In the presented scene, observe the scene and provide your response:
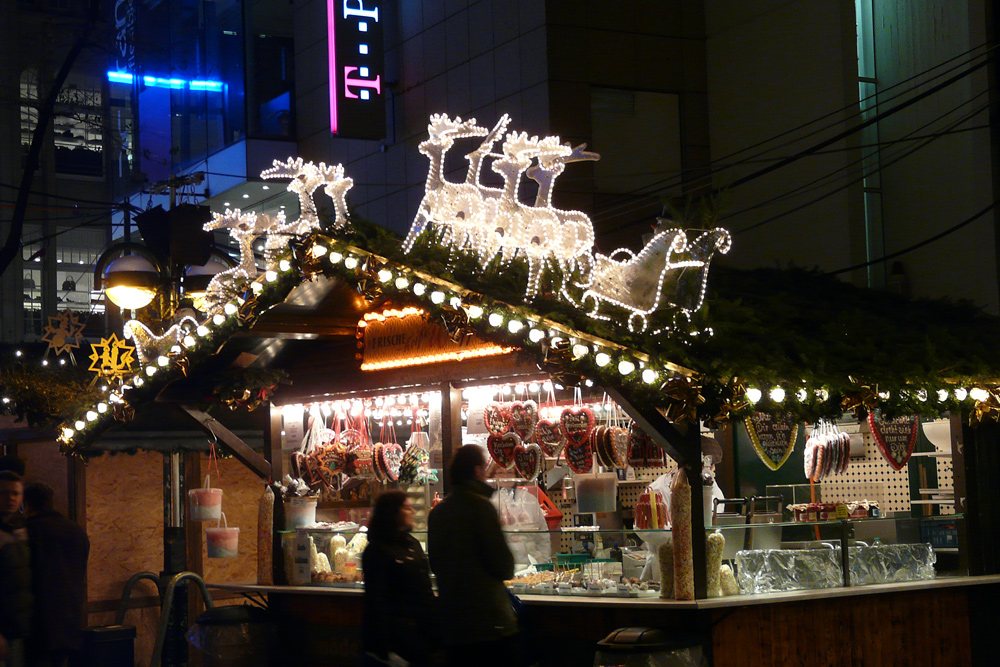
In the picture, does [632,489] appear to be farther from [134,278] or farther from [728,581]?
[134,278]

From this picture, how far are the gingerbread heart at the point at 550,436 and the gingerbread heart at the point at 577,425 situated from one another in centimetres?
22

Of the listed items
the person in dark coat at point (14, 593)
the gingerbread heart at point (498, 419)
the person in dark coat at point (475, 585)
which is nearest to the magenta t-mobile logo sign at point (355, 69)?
the gingerbread heart at point (498, 419)

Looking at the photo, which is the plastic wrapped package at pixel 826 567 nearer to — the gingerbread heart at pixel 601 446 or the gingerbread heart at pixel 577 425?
the gingerbread heart at pixel 601 446

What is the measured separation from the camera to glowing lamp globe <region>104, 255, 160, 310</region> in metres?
12.5

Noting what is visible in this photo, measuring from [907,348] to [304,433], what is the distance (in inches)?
258

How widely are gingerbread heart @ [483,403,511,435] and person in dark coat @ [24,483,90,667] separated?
4.13m

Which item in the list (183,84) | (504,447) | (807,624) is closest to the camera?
(807,624)

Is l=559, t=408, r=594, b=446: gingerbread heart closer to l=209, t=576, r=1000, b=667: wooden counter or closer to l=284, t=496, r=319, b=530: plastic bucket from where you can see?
l=209, t=576, r=1000, b=667: wooden counter

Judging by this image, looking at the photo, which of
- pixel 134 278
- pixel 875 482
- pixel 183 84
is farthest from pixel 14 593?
pixel 183 84

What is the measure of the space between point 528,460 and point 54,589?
4.34 meters

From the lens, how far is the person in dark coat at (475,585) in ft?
21.3

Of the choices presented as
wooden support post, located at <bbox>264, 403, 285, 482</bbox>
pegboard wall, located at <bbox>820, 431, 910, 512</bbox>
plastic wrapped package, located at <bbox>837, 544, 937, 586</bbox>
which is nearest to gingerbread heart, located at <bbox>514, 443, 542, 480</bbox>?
plastic wrapped package, located at <bbox>837, 544, 937, 586</bbox>

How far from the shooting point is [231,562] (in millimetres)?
15703

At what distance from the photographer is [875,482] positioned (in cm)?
1180
